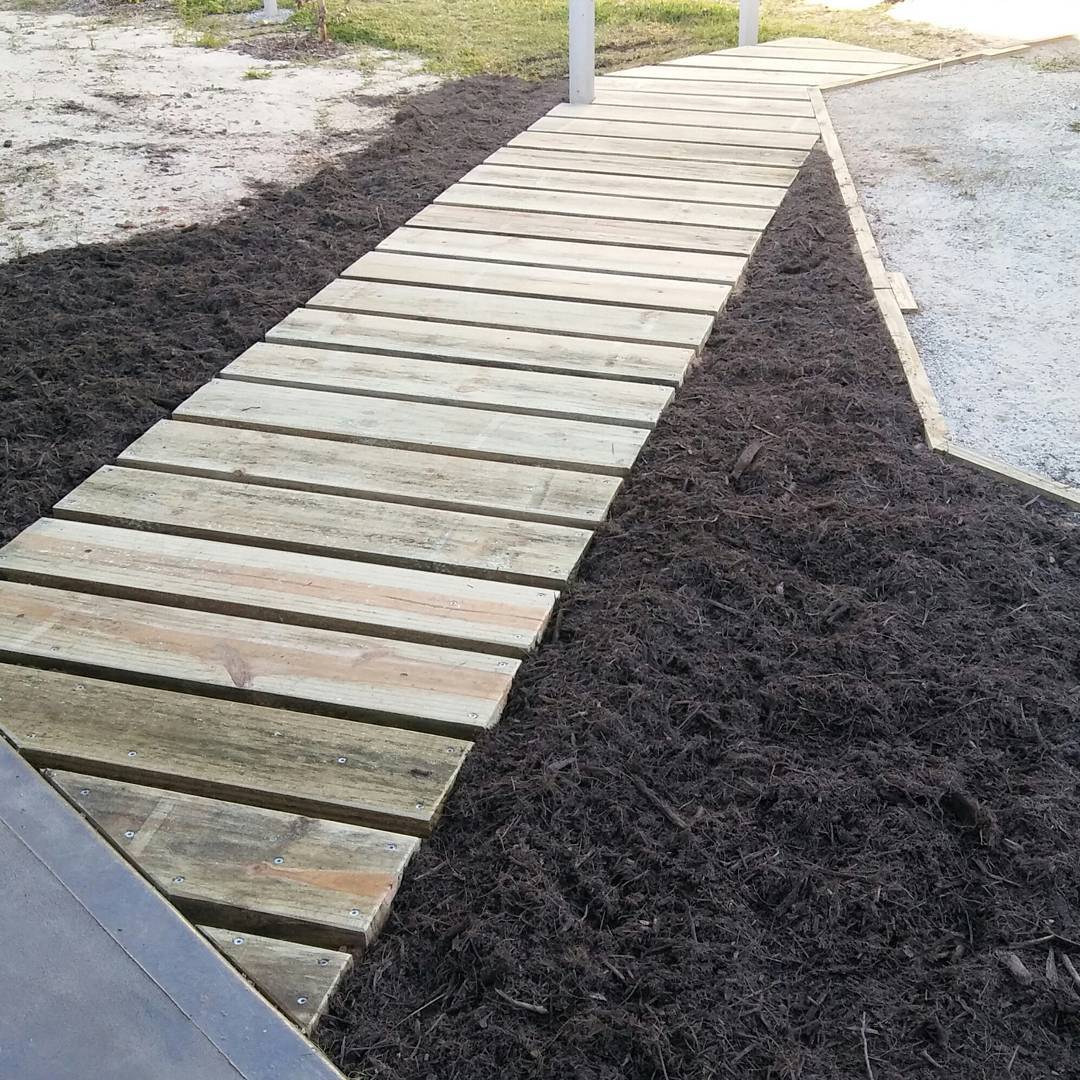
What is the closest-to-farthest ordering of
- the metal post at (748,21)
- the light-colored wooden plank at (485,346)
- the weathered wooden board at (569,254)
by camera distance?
the light-colored wooden plank at (485,346) < the weathered wooden board at (569,254) < the metal post at (748,21)

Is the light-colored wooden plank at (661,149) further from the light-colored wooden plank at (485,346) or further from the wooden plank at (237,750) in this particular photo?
the wooden plank at (237,750)

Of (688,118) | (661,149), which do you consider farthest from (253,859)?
(688,118)

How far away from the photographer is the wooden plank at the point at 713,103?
5.38 metres

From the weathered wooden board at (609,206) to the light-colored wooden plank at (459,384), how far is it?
4.22ft

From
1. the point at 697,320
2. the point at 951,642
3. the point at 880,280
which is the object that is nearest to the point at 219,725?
the point at 951,642

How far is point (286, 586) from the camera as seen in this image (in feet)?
7.31

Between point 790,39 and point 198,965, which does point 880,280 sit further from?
point 790,39

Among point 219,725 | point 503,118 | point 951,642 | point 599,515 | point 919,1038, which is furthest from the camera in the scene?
point 503,118

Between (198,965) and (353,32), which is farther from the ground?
(353,32)

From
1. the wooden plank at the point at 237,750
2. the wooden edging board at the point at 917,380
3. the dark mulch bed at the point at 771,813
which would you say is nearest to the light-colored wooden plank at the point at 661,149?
the wooden edging board at the point at 917,380

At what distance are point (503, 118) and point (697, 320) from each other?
2.53 m

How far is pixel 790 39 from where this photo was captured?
681 centimetres

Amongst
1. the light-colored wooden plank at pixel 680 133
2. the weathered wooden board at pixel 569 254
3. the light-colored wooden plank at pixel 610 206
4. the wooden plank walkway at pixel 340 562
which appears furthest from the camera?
the light-colored wooden plank at pixel 680 133

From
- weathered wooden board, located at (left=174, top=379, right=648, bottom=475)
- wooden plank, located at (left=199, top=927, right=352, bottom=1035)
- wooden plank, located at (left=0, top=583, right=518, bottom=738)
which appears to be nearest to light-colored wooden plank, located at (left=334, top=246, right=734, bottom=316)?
weathered wooden board, located at (left=174, top=379, right=648, bottom=475)
